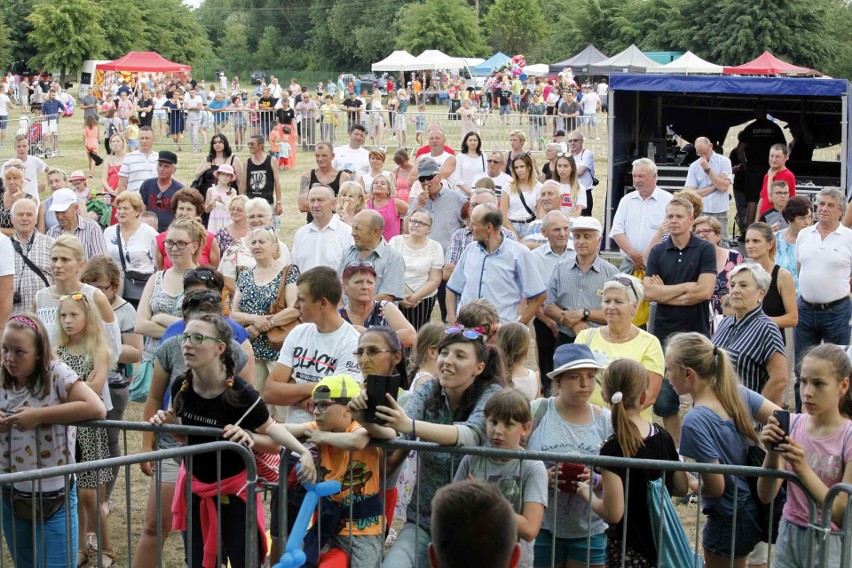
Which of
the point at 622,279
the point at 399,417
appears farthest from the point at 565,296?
the point at 399,417

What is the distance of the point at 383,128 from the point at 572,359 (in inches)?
1053

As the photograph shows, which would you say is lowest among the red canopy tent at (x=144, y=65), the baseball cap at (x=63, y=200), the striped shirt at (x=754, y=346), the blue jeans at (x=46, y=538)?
the blue jeans at (x=46, y=538)

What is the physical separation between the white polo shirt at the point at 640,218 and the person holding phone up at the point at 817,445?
196 inches

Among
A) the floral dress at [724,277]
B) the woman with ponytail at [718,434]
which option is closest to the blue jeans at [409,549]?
the woman with ponytail at [718,434]

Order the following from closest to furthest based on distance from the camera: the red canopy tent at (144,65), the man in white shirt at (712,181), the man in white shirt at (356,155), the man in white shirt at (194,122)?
1. the man in white shirt at (356,155)
2. the man in white shirt at (712,181)
3. the man in white shirt at (194,122)
4. the red canopy tent at (144,65)

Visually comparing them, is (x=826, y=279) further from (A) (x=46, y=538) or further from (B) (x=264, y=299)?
(A) (x=46, y=538)

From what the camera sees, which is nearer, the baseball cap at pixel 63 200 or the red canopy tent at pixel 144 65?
the baseball cap at pixel 63 200

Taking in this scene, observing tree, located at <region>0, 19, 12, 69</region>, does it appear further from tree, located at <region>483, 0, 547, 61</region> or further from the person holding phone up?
the person holding phone up

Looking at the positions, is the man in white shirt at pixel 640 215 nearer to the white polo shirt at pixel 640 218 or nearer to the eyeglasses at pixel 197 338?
the white polo shirt at pixel 640 218

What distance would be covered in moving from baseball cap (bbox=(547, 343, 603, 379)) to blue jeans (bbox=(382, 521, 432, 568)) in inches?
37.6

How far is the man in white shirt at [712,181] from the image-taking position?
14320mm

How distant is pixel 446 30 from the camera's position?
247 ft

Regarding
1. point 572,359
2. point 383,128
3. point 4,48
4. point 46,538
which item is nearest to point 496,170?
point 572,359

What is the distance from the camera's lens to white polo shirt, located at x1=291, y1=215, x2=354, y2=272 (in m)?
9.16
